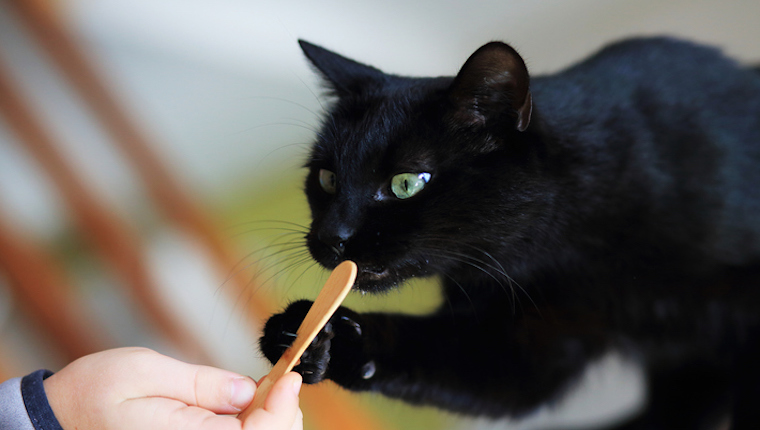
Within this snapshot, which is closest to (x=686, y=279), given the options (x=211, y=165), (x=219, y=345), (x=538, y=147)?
(x=538, y=147)

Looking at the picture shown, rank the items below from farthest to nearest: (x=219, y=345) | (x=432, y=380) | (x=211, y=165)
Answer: (x=211, y=165), (x=219, y=345), (x=432, y=380)

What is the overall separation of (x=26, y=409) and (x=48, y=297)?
417 millimetres

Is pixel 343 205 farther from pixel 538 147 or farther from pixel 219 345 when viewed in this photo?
pixel 219 345

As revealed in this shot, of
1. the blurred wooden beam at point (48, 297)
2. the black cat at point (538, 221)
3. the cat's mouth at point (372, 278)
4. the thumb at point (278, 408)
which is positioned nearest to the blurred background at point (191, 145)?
the blurred wooden beam at point (48, 297)

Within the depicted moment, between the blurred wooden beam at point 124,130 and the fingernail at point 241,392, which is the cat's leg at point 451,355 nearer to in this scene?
the fingernail at point 241,392

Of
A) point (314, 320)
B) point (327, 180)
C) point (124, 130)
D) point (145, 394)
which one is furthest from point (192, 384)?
point (124, 130)

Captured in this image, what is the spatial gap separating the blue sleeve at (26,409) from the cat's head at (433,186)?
322mm

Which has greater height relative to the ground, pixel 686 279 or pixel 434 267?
pixel 434 267

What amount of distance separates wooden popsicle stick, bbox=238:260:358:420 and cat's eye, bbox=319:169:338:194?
0.22m

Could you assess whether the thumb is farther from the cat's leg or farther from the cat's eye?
the cat's eye

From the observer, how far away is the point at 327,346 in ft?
1.80

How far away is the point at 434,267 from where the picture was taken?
2.01 feet

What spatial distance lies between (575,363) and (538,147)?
0.38 metres

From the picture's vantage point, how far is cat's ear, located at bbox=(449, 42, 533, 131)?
52cm
